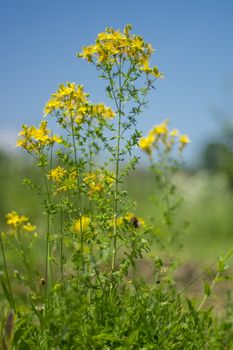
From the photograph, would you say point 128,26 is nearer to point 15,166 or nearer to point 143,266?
point 143,266

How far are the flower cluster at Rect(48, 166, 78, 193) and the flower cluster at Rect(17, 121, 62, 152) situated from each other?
14 centimetres

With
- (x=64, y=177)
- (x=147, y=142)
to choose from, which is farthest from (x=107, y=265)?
(x=147, y=142)

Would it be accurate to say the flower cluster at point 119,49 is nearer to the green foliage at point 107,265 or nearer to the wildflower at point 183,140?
the green foliage at point 107,265

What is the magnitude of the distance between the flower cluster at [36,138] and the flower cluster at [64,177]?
0.14 m

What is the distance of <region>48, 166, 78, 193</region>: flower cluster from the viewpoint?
311 cm

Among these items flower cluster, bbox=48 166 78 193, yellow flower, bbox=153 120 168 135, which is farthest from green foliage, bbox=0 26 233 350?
yellow flower, bbox=153 120 168 135

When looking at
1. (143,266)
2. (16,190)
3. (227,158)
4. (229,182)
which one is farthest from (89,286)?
(229,182)

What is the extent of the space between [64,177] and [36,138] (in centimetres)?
25

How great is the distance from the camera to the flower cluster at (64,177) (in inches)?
122

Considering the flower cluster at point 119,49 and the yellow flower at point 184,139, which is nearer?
the flower cluster at point 119,49

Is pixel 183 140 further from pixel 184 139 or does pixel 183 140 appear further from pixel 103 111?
pixel 103 111

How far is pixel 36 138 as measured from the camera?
305 cm

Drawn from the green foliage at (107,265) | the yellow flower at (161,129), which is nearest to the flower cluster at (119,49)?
the green foliage at (107,265)

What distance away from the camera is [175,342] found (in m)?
2.92
